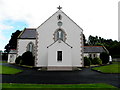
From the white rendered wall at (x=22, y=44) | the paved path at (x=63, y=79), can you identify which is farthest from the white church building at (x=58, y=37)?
the paved path at (x=63, y=79)

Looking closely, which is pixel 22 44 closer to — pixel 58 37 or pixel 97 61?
pixel 58 37

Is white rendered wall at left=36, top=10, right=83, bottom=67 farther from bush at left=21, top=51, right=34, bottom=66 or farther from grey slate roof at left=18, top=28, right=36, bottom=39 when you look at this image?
A: grey slate roof at left=18, top=28, right=36, bottom=39

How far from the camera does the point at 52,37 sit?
23641 millimetres

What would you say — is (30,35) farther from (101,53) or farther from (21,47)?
(101,53)

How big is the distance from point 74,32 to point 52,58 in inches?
297

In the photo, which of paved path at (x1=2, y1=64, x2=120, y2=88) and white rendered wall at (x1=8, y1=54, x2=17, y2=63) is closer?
paved path at (x1=2, y1=64, x2=120, y2=88)

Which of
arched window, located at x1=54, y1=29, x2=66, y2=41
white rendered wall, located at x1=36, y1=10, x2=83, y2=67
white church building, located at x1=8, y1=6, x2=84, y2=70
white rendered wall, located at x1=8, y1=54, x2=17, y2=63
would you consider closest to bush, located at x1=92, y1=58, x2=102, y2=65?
white church building, located at x1=8, y1=6, x2=84, y2=70

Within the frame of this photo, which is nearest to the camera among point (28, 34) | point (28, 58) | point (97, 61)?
point (28, 58)

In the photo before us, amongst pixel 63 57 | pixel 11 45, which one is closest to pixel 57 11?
pixel 63 57

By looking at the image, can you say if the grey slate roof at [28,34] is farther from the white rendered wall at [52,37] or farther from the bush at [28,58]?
the white rendered wall at [52,37]

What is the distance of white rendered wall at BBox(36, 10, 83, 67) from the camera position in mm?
23469

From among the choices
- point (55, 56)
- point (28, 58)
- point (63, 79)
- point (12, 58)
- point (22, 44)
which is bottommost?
point (63, 79)

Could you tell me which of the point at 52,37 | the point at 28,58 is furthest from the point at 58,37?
the point at 28,58

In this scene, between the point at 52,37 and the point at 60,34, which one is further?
the point at 60,34
